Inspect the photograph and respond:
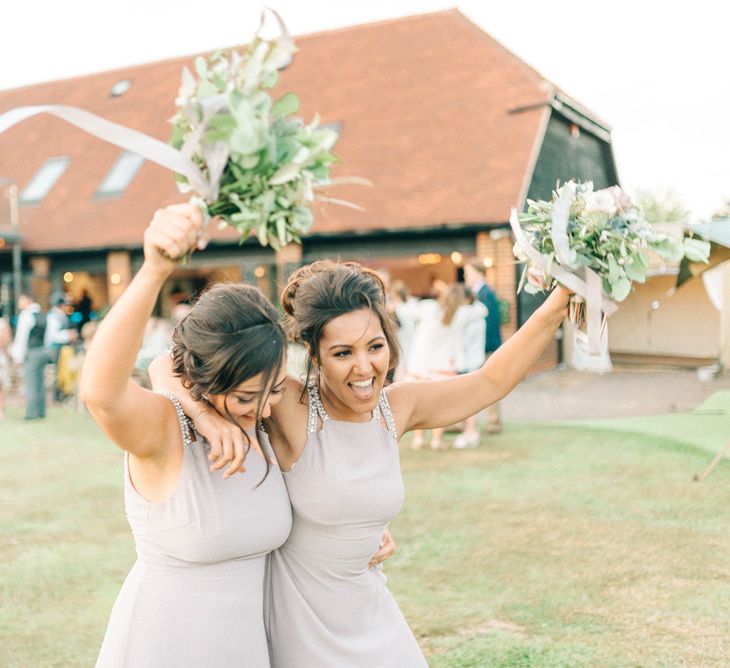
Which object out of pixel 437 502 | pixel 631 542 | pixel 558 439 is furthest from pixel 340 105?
pixel 631 542

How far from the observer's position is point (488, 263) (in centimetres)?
1516

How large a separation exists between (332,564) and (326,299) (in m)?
0.75

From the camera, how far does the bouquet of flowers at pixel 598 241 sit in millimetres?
2188

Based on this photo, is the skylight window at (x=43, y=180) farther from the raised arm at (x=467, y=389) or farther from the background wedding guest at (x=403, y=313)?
the raised arm at (x=467, y=389)

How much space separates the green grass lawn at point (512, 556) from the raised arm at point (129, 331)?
2.55 meters

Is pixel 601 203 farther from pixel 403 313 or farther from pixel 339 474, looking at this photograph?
pixel 403 313

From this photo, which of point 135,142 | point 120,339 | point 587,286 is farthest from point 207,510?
point 587,286

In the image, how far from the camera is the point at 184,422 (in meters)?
2.05

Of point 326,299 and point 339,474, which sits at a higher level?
point 326,299

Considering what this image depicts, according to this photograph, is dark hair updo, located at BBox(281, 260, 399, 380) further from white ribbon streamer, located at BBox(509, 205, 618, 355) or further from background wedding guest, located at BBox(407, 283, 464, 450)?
background wedding guest, located at BBox(407, 283, 464, 450)

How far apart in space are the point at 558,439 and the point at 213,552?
770 cm

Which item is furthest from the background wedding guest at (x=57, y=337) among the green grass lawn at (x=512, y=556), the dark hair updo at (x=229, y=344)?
the dark hair updo at (x=229, y=344)

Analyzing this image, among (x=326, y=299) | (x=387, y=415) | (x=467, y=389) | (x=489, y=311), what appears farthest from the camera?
(x=489, y=311)

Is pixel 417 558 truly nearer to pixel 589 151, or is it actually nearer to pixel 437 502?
pixel 437 502
